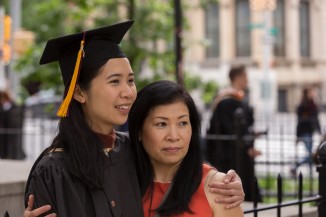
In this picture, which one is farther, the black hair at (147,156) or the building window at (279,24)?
the building window at (279,24)

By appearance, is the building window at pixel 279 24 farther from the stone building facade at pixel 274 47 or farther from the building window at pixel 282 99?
the building window at pixel 282 99

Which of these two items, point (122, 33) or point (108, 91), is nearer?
point (108, 91)

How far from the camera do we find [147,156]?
3326mm

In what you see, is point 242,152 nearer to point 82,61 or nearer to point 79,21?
point 79,21

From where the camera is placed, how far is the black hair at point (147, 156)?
3.21m

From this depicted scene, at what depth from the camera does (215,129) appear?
9.70 m

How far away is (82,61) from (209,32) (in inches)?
1552

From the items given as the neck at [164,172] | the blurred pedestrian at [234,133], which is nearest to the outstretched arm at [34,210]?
the neck at [164,172]

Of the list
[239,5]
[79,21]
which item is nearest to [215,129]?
[79,21]

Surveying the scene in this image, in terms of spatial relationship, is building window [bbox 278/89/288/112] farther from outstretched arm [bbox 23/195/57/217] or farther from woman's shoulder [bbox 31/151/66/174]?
outstretched arm [bbox 23/195/57/217]

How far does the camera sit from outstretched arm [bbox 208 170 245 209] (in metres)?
3.12

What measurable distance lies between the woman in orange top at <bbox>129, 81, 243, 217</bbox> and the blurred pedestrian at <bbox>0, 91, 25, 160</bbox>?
9.77 m

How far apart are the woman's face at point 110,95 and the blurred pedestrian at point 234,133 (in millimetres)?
5766

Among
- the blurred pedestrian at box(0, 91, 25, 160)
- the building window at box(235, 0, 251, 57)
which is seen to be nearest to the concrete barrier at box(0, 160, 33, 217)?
the blurred pedestrian at box(0, 91, 25, 160)
